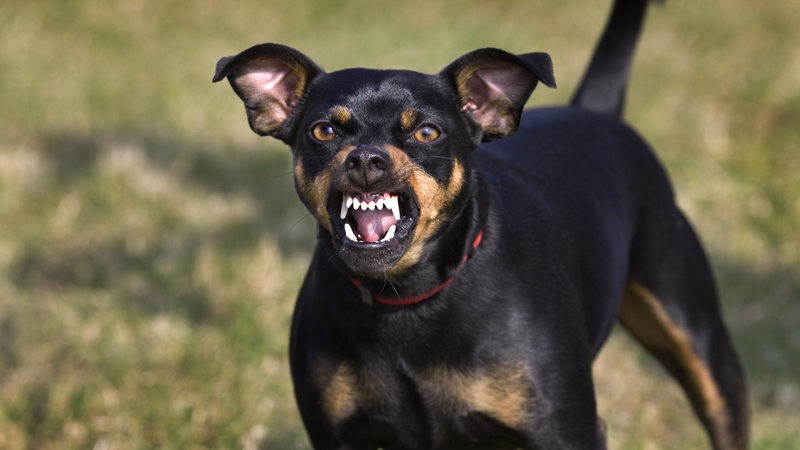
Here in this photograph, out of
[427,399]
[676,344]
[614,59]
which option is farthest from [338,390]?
[614,59]

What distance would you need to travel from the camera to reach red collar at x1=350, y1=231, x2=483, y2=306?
420 cm

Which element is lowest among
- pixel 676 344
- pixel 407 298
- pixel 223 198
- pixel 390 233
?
pixel 223 198

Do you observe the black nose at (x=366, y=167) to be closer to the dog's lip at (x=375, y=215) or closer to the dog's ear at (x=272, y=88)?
the dog's lip at (x=375, y=215)

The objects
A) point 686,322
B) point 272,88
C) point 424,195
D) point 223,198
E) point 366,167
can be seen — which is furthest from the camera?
point 223,198

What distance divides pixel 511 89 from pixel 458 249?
56 centimetres

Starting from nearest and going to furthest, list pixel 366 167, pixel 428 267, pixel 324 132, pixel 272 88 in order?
1. pixel 366 167
2. pixel 324 132
3. pixel 428 267
4. pixel 272 88

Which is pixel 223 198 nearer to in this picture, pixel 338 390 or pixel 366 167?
pixel 338 390

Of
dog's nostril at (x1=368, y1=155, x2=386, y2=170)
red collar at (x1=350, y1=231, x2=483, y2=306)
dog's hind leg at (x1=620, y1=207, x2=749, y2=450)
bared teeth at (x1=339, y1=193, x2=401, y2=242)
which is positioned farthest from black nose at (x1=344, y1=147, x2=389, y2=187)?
dog's hind leg at (x1=620, y1=207, x2=749, y2=450)

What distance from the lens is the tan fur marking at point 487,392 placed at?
411 centimetres

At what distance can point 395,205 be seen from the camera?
157 inches

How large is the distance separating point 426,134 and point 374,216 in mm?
290

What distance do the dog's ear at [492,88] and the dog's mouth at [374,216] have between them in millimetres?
525

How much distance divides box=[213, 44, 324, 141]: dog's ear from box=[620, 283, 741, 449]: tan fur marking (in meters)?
1.68

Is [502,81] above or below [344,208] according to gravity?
above
